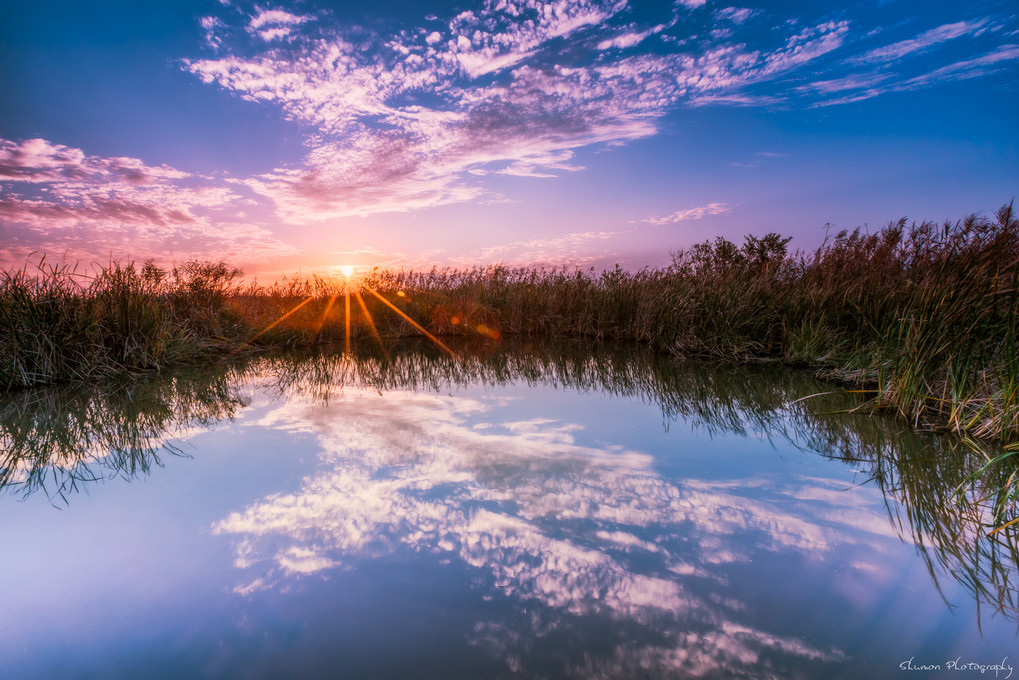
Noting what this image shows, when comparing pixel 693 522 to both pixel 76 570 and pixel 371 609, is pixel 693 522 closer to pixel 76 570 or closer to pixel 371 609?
pixel 371 609

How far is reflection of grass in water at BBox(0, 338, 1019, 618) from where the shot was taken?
190 cm

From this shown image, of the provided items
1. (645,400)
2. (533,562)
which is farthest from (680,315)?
(533,562)

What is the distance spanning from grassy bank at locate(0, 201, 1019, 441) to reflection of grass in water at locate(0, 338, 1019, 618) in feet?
1.45

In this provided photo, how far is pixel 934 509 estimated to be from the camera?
2.02 meters

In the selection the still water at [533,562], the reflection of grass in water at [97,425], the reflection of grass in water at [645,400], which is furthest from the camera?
the reflection of grass in water at [97,425]

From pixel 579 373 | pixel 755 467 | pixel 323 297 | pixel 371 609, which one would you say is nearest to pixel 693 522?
pixel 755 467

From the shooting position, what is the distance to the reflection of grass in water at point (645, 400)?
190 cm

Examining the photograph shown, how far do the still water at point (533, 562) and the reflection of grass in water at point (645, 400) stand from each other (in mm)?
22

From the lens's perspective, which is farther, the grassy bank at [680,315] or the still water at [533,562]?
the grassy bank at [680,315]

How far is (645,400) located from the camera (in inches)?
163

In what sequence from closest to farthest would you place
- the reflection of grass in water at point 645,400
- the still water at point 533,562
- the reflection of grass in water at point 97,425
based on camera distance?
the still water at point 533,562
the reflection of grass in water at point 645,400
the reflection of grass in water at point 97,425

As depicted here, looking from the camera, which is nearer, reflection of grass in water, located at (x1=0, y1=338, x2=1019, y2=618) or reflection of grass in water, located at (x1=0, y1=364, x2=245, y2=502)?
reflection of grass in water, located at (x1=0, y1=338, x2=1019, y2=618)

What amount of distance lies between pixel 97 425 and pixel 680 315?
6269 mm

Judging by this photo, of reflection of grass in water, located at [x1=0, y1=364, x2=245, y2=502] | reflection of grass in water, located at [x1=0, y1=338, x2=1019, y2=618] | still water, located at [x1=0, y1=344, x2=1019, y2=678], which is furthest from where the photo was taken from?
reflection of grass in water, located at [x1=0, y1=364, x2=245, y2=502]
